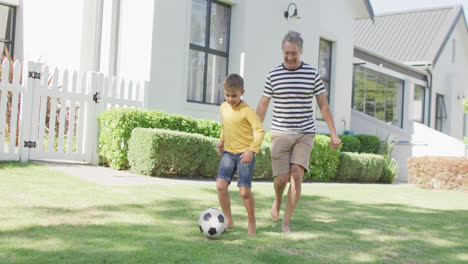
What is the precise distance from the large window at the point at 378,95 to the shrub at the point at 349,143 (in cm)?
646

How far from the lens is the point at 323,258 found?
3.44 meters

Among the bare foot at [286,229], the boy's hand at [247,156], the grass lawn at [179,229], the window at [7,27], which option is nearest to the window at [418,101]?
the grass lawn at [179,229]

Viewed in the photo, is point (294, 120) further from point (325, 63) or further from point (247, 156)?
point (325, 63)

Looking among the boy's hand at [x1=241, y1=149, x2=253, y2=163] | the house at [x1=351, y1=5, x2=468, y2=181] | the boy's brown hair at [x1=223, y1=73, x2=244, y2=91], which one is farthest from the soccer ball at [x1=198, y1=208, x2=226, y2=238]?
the house at [x1=351, y1=5, x2=468, y2=181]

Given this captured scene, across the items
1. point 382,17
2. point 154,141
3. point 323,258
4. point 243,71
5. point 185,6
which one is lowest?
point 323,258

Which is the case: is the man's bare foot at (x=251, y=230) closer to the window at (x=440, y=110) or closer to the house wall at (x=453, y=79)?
the house wall at (x=453, y=79)

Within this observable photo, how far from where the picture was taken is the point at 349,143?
540 inches

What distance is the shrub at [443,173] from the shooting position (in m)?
10.9

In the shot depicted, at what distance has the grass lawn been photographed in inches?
128

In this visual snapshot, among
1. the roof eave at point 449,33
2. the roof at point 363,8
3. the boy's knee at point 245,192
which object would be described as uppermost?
the roof eave at point 449,33

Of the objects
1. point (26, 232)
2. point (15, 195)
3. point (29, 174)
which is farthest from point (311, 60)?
point (26, 232)

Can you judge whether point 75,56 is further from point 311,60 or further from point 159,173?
point 311,60

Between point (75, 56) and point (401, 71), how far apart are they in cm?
1646

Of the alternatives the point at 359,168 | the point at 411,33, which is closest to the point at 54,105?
the point at 359,168
